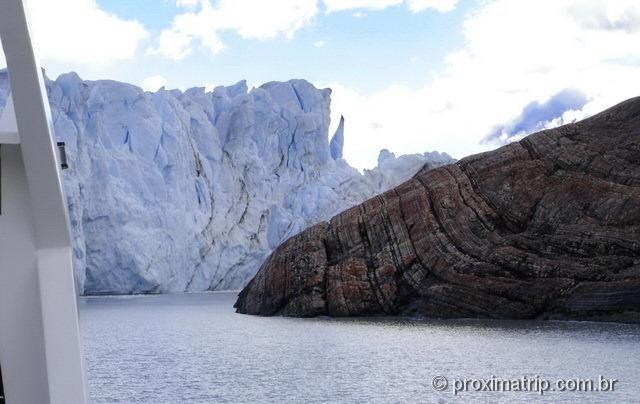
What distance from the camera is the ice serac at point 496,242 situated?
115ft

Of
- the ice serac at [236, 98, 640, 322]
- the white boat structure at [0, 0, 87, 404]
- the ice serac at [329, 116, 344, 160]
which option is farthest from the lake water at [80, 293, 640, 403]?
the ice serac at [329, 116, 344, 160]

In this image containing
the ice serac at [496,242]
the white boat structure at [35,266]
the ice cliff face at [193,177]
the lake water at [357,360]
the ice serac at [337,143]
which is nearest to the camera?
the white boat structure at [35,266]

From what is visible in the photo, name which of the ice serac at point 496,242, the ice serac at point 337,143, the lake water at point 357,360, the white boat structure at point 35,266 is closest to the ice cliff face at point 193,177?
the ice serac at point 337,143

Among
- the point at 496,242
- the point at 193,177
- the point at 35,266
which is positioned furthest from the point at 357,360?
the point at 193,177

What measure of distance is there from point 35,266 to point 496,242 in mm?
33447

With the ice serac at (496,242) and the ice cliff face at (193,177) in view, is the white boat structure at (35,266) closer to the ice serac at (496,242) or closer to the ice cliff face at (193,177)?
the ice serac at (496,242)

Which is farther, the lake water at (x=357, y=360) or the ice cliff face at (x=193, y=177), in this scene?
the ice cliff face at (x=193, y=177)

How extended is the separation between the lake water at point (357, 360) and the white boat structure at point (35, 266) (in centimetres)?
1259

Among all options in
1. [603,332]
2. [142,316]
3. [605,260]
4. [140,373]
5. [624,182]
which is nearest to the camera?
[140,373]

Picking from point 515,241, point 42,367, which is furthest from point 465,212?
point 42,367

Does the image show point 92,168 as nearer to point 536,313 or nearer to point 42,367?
point 536,313

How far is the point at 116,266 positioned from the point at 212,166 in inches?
523

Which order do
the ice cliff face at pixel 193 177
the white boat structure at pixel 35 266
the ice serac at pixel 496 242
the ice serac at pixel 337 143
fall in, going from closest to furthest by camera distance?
the white boat structure at pixel 35 266 → the ice serac at pixel 496 242 → the ice cliff face at pixel 193 177 → the ice serac at pixel 337 143

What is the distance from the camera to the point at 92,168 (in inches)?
2128
